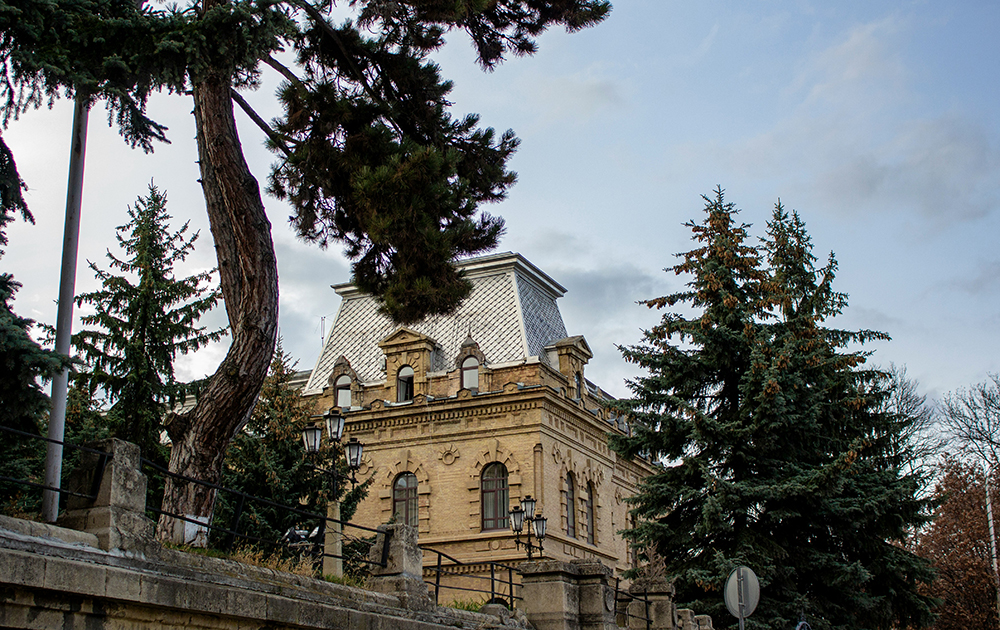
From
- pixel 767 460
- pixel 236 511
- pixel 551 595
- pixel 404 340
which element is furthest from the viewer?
pixel 404 340

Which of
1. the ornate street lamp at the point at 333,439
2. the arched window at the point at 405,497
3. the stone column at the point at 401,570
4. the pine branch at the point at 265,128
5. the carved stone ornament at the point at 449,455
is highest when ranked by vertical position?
the pine branch at the point at 265,128

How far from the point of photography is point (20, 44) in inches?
408

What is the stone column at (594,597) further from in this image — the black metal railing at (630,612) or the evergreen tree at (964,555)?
the evergreen tree at (964,555)

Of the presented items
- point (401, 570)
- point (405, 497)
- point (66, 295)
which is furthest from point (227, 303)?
point (405, 497)

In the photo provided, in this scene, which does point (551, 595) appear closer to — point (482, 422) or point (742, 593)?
point (742, 593)

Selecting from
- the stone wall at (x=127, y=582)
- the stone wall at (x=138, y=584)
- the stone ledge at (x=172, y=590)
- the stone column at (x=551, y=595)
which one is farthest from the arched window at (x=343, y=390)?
the stone wall at (x=127, y=582)

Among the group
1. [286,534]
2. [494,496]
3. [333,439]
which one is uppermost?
[494,496]

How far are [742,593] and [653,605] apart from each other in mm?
4399

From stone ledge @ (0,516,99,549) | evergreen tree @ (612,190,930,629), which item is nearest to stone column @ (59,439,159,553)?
stone ledge @ (0,516,99,549)

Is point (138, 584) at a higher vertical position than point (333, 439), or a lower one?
lower

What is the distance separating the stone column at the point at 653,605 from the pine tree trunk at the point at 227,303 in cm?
820

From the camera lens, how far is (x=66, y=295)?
35.8 feet

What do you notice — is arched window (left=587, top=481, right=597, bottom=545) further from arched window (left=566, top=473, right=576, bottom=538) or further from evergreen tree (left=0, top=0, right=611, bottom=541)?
evergreen tree (left=0, top=0, right=611, bottom=541)

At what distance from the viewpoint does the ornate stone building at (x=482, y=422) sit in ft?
107
